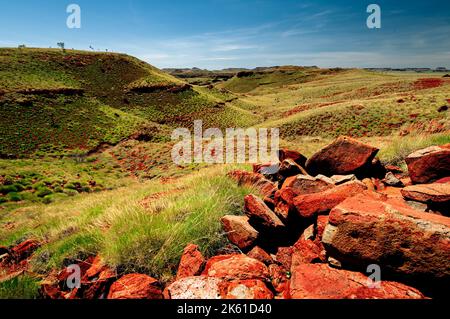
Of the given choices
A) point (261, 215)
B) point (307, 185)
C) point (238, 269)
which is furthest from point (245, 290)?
point (307, 185)

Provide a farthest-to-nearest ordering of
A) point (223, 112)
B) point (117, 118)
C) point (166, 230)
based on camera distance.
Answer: point (223, 112) → point (117, 118) → point (166, 230)

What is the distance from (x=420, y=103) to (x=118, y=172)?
111 ft

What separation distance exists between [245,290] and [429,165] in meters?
3.82

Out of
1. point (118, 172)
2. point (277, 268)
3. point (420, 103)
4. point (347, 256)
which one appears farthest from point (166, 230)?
point (420, 103)

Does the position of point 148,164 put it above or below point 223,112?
below

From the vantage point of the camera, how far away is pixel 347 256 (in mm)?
2643

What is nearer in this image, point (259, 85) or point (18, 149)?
point (18, 149)

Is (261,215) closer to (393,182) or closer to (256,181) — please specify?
(256,181)

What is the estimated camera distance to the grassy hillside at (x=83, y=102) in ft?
118

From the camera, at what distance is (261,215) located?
376cm

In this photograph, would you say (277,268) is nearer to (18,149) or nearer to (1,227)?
(1,227)

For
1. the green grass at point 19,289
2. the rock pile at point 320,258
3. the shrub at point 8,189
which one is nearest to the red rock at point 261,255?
the rock pile at point 320,258

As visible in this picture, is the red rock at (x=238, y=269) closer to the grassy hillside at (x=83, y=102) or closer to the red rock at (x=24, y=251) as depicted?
the red rock at (x=24, y=251)

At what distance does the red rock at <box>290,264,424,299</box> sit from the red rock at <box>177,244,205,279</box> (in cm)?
104
